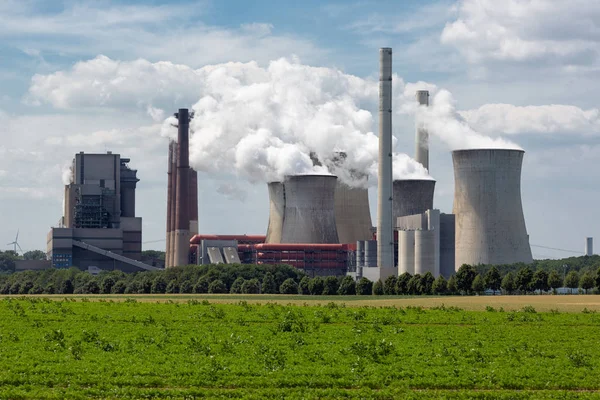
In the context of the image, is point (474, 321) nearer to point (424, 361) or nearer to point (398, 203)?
point (424, 361)

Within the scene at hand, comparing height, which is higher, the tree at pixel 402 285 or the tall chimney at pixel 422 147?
the tall chimney at pixel 422 147

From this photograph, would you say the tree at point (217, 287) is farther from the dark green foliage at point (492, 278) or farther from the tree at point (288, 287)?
the dark green foliage at point (492, 278)

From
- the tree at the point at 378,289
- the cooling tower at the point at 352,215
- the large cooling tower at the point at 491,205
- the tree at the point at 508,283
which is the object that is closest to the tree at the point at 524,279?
the tree at the point at 508,283

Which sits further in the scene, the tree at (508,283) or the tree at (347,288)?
the tree at (347,288)

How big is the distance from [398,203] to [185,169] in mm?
30235

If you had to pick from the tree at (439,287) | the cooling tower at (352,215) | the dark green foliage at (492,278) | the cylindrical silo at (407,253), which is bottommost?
the tree at (439,287)

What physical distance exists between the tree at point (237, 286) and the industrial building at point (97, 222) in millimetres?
50156

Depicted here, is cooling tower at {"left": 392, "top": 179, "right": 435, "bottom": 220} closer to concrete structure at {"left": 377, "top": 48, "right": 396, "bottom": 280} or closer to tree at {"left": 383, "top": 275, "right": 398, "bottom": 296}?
concrete structure at {"left": 377, "top": 48, "right": 396, "bottom": 280}

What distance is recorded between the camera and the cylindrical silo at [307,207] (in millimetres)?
114812

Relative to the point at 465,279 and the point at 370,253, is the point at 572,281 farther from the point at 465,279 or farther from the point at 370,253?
the point at 370,253

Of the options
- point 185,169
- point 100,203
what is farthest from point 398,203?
point 100,203

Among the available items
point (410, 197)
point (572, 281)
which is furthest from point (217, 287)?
point (410, 197)

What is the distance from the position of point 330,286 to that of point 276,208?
3091 cm

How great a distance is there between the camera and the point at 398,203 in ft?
393
